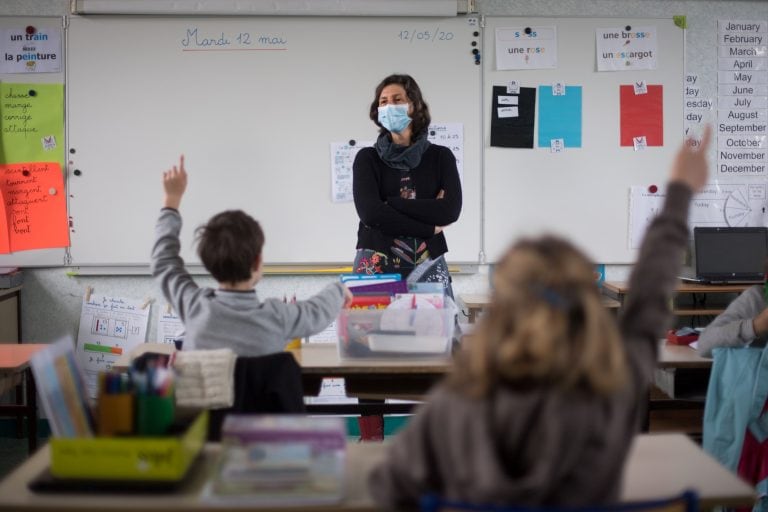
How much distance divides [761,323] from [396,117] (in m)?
1.48

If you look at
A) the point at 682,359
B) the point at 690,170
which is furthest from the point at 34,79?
the point at 690,170

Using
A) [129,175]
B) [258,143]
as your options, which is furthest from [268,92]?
[129,175]

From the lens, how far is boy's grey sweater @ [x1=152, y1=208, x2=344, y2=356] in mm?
1967

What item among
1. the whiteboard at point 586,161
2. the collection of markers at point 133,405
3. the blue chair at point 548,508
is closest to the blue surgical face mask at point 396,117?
the whiteboard at point 586,161

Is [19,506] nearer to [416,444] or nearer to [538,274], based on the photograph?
[416,444]

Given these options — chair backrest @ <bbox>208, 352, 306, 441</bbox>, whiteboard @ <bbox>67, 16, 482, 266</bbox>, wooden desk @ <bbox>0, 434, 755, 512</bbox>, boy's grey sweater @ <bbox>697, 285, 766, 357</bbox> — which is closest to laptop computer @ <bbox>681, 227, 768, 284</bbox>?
whiteboard @ <bbox>67, 16, 482, 266</bbox>

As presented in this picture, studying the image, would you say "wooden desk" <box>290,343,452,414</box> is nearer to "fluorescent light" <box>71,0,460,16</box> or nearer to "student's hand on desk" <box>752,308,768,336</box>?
"student's hand on desk" <box>752,308,768,336</box>

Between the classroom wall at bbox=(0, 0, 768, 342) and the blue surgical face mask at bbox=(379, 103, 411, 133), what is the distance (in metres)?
1.27

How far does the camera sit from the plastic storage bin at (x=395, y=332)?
2385mm

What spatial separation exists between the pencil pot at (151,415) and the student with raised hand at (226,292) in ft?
1.82

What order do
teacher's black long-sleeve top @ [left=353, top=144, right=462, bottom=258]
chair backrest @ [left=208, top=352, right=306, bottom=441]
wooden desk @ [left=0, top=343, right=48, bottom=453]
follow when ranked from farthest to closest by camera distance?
teacher's black long-sleeve top @ [left=353, top=144, right=462, bottom=258]
wooden desk @ [left=0, top=343, right=48, bottom=453]
chair backrest @ [left=208, top=352, right=306, bottom=441]

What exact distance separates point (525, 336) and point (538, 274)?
3.4 inches

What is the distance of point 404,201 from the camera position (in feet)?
9.47

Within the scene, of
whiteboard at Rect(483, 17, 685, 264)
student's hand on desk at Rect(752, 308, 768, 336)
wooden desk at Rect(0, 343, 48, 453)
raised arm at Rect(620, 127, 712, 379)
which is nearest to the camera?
raised arm at Rect(620, 127, 712, 379)
